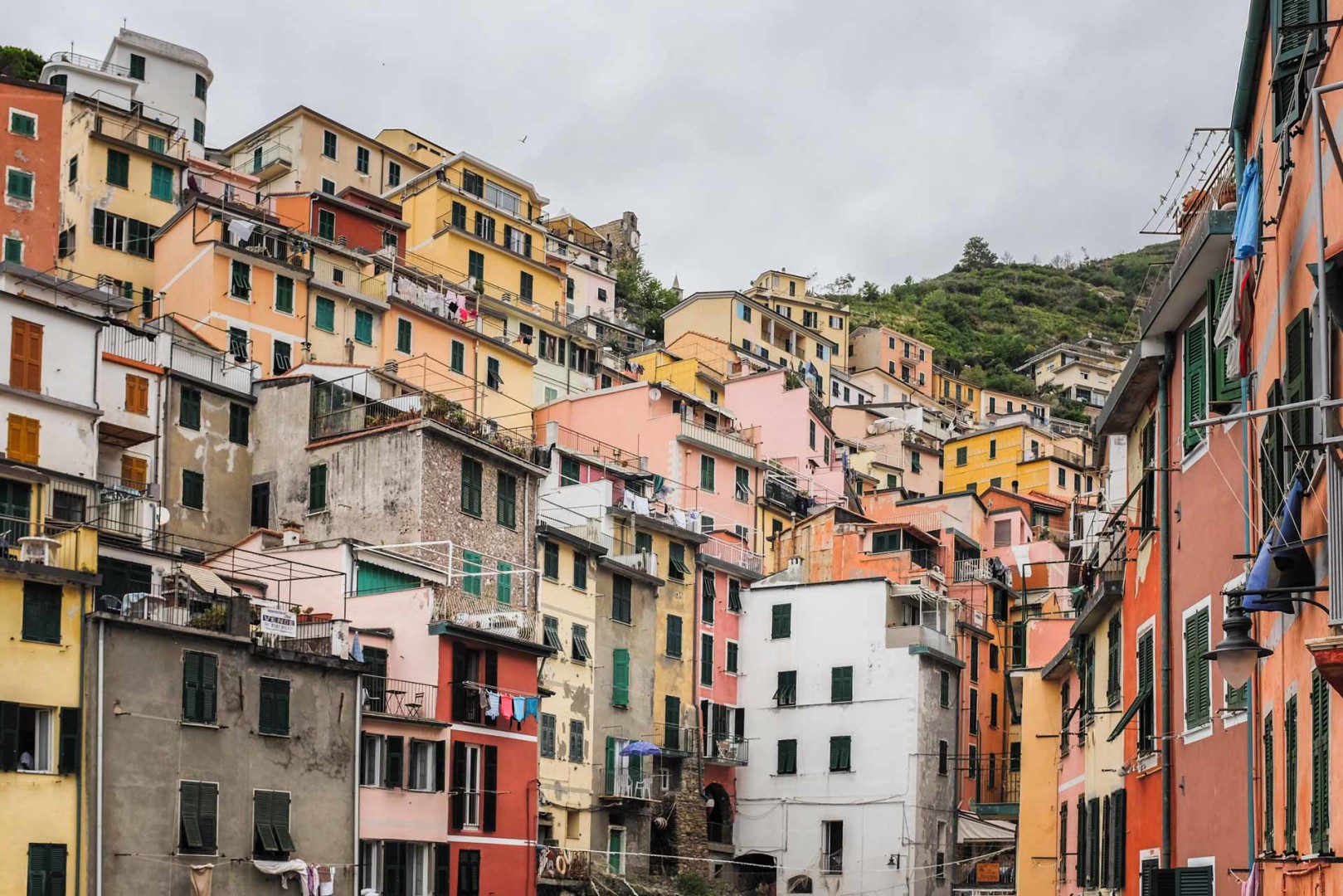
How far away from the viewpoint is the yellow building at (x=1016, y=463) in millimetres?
106875

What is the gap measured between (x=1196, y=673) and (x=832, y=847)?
149 ft

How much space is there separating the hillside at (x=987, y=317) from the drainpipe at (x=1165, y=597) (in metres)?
126

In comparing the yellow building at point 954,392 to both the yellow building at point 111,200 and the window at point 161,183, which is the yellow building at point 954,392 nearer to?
the window at point 161,183

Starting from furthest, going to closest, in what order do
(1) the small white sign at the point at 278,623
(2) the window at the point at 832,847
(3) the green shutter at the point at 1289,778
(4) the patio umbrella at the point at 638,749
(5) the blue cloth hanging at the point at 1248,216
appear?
(2) the window at the point at 832,847 < (4) the patio umbrella at the point at 638,749 < (1) the small white sign at the point at 278,623 < (5) the blue cloth hanging at the point at 1248,216 < (3) the green shutter at the point at 1289,778

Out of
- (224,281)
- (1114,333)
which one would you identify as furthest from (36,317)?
(1114,333)

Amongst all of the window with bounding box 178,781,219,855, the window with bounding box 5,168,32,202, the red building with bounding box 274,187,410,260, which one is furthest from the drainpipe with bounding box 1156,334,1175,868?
the red building with bounding box 274,187,410,260

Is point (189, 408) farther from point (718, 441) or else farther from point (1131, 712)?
point (1131, 712)

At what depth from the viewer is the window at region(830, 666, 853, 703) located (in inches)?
2692

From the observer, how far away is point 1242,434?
68.6 ft

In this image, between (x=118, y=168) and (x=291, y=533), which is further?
(x=118, y=168)

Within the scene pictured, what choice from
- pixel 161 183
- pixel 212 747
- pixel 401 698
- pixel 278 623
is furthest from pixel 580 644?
pixel 161 183

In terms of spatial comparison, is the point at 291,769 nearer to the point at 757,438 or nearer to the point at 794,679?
the point at 794,679

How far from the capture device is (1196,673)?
2336 centimetres

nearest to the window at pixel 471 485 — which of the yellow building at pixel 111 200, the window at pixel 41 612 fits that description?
the yellow building at pixel 111 200
